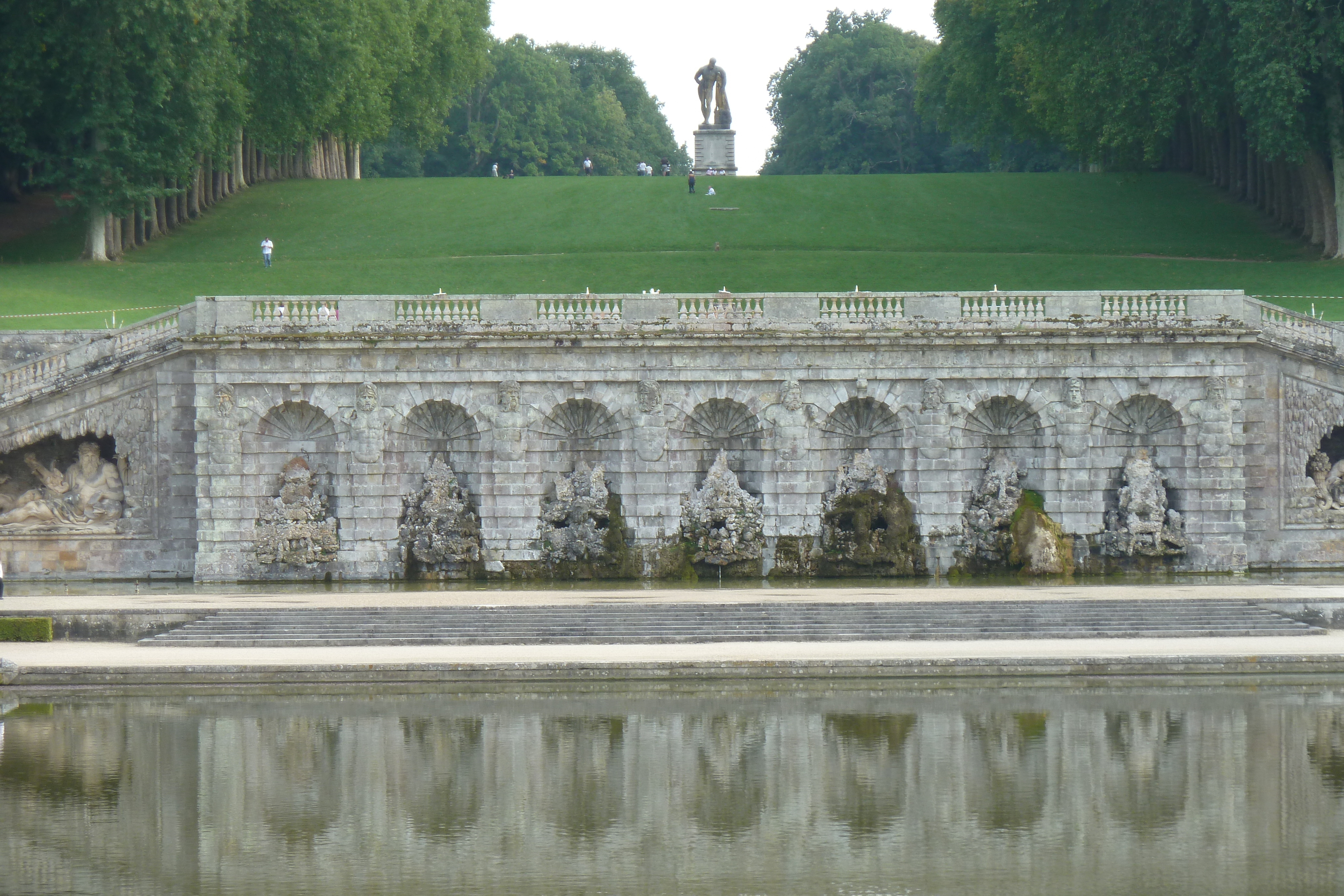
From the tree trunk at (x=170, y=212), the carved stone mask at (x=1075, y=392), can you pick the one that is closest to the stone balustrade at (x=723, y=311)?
the carved stone mask at (x=1075, y=392)

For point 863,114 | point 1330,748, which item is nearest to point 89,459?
point 1330,748

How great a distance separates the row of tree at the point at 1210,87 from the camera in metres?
51.9

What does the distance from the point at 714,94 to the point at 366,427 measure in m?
42.0

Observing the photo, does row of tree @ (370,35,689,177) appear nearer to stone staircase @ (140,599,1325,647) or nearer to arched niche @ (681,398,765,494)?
arched niche @ (681,398,765,494)

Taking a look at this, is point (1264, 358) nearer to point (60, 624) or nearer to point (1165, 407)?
point (1165, 407)

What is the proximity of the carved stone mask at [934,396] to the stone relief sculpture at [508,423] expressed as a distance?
10.1 meters

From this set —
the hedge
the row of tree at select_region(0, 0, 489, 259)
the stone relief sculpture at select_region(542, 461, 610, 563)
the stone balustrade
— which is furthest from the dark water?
the row of tree at select_region(0, 0, 489, 259)

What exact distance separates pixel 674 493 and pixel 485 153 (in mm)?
76277

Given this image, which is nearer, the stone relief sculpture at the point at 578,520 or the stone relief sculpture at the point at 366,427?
the stone relief sculpture at the point at 366,427

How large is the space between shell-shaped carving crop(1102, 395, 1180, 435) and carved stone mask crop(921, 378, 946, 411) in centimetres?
420

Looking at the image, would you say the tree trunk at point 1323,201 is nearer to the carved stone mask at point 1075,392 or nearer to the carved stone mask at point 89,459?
the carved stone mask at point 1075,392

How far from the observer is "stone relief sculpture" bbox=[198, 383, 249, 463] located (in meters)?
41.1

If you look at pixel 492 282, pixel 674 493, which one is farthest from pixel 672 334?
pixel 492 282

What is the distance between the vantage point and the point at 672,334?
1623 inches
